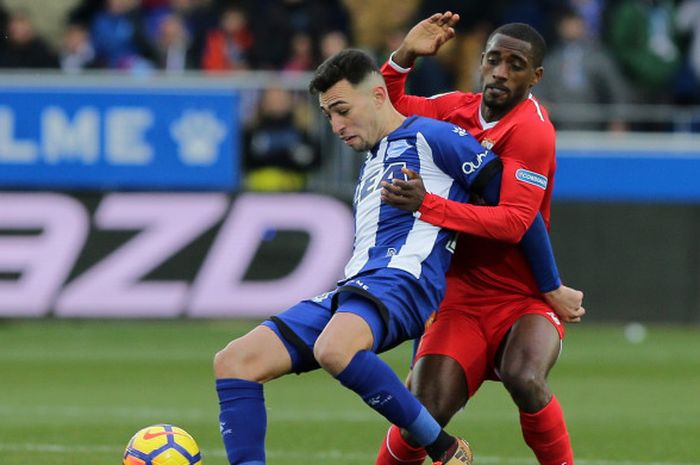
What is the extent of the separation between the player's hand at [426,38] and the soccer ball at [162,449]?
1.97 m

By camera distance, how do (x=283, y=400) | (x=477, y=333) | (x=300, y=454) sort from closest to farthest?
(x=477, y=333)
(x=300, y=454)
(x=283, y=400)

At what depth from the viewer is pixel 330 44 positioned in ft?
53.6

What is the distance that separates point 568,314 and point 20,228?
9042mm

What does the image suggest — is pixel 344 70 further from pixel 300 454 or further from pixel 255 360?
pixel 300 454

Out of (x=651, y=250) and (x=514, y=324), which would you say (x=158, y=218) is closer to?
(x=651, y=250)

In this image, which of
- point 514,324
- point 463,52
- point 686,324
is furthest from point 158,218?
point 514,324

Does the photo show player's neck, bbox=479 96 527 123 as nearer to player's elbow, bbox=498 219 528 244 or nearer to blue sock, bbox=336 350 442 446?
player's elbow, bbox=498 219 528 244

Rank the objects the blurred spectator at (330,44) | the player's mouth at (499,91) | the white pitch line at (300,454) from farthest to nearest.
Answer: the blurred spectator at (330,44)
the white pitch line at (300,454)
the player's mouth at (499,91)

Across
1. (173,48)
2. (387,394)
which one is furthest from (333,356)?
(173,48)

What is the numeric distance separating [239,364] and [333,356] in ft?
1.35

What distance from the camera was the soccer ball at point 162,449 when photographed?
273 inches

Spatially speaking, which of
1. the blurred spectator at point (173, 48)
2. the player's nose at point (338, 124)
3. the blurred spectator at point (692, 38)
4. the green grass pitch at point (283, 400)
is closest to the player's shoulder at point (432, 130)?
the player's nose at point (338, 124)

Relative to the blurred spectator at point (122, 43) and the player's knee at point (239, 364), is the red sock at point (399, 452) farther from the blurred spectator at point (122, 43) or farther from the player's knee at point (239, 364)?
the blurred spectator at point (122, 43)

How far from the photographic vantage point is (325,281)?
1529 centimetres
